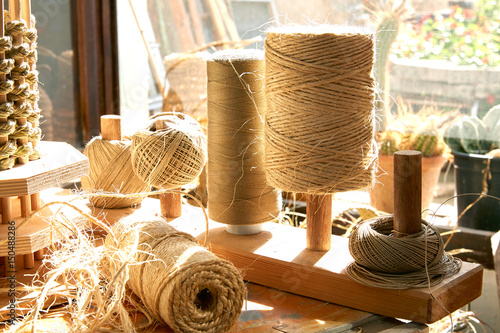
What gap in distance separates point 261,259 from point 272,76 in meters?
0.38

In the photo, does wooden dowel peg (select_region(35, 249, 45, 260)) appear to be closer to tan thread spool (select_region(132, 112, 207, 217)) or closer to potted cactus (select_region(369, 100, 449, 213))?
tan thread spool (select_region(132, 112, 207, 217))

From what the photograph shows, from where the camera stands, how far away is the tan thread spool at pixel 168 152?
1.35 meters

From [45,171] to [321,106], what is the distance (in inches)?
21.2

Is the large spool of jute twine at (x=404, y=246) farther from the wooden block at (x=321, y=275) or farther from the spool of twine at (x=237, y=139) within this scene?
the spool of twine at (x=237, y=139)

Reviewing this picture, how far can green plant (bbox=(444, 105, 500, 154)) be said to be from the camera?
2047 mm

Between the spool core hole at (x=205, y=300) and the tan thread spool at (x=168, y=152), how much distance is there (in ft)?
1.19

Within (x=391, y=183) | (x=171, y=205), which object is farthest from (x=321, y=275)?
(x=391, y=183)

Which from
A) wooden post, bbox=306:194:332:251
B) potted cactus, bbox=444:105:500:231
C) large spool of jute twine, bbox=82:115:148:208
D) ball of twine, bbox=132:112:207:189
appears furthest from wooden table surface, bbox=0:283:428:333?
potted cactus, bbox=444:105:500:231

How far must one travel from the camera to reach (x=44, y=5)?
2.15 m

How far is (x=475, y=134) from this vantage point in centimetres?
209

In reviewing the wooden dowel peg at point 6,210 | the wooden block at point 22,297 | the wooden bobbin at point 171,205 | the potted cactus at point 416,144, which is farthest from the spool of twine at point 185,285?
the potted cactus at point 416,144

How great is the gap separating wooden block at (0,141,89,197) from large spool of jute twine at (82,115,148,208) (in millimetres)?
168

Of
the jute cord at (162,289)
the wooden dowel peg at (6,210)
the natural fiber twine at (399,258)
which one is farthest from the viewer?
the wooden dowel peg at (6,210)

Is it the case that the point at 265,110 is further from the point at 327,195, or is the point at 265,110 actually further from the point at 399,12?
the point at 399,12
